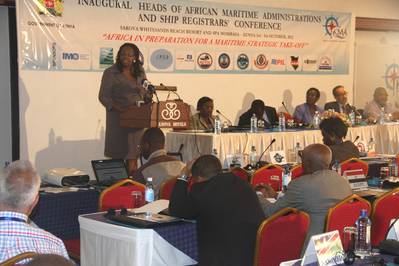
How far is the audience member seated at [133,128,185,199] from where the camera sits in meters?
5.00

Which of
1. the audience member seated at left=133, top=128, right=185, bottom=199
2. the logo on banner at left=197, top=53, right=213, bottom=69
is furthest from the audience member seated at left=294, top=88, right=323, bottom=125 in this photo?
the audience member seated at left=133, top=128, right=185, bottom=199

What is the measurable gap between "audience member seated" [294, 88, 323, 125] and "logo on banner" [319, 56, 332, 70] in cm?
113

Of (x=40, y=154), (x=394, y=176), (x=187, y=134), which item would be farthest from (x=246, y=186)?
(x=40, y=154)

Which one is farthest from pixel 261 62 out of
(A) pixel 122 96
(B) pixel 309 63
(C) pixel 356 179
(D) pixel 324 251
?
(D) pixel 324 251

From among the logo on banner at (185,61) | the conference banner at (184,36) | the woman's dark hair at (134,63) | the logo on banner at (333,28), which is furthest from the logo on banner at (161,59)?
the logo on banner at (333,28)

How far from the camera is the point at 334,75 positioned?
10.9 m

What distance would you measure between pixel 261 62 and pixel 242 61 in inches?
14.0

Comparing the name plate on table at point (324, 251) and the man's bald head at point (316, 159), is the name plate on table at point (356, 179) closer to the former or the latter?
the man's bald head at point (316, 159)

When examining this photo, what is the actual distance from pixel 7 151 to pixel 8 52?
47.1 inches

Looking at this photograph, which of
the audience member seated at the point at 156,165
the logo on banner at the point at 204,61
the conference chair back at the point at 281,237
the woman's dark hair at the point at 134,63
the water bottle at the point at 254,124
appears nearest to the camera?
the conference chair back at the point at 281,237

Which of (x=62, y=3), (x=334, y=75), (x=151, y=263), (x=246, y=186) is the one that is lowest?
(x=151, y=263)

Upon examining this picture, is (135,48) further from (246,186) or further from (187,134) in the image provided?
(246,186)

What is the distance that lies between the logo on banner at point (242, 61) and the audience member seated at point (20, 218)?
283 inches

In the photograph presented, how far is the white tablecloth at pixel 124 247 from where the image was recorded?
3.52 m
